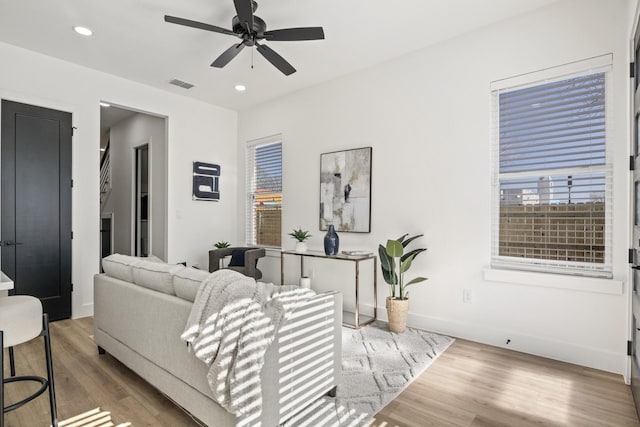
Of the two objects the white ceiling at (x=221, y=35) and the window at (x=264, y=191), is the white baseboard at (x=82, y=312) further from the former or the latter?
the white ceiling at (x=221, y=35)

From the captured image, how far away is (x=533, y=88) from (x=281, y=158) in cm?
312

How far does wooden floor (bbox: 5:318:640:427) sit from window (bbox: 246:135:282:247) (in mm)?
2752

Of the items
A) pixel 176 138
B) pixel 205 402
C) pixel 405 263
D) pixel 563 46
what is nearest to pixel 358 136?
pixel 405 263

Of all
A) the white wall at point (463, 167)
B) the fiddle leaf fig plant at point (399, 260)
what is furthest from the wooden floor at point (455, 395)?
the fiddle leaf fig plant at point (399, 260)

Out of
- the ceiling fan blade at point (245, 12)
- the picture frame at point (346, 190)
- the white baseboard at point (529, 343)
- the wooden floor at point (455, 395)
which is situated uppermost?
the ceiling fan blade at point (245, 12)

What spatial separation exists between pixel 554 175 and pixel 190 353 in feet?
9.68

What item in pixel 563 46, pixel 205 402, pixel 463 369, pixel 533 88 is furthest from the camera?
pixel 533 88

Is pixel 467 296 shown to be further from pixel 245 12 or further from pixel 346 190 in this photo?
pixel 245 12

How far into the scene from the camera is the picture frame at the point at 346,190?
4.00 meters

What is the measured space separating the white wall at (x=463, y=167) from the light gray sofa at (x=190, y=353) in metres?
1.67

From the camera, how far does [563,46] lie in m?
2.80

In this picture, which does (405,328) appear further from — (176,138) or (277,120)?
(176,138)

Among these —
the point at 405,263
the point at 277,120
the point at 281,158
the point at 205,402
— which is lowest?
the point at 205,402

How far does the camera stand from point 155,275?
2.22 m
